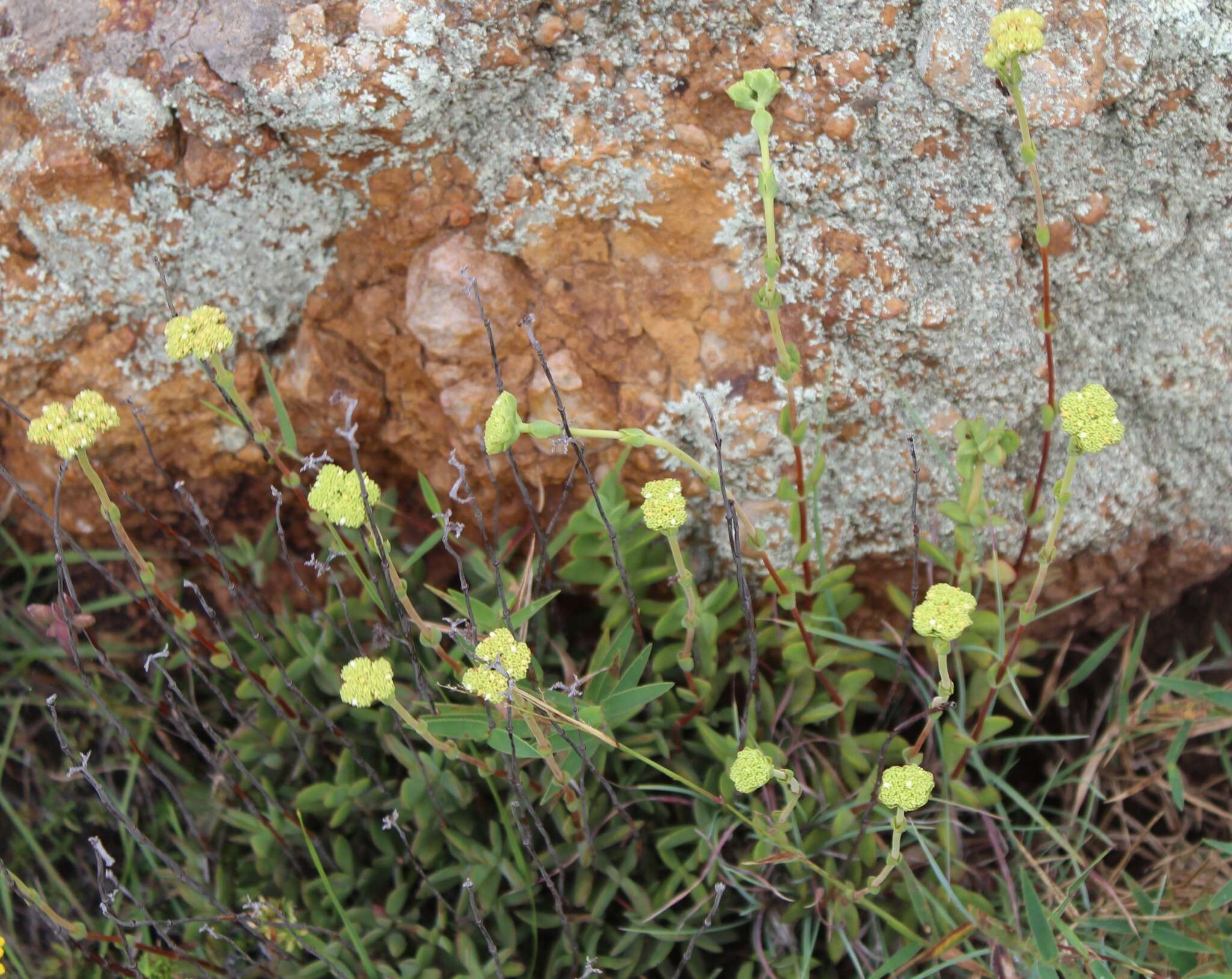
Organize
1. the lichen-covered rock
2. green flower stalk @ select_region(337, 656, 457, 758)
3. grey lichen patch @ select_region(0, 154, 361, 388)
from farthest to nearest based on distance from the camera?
1. grey lichen patch @ select_region(0, 154, 361, 388)
2. the lichen-covered rock
3. green flower stalk @ select_region(337, 656, 457, 758)

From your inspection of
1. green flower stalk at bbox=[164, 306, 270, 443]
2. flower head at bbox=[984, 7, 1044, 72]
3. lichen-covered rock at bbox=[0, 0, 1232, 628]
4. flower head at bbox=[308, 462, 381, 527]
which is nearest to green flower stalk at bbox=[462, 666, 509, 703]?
flower head at bbox=[308, 462, 381, 527]

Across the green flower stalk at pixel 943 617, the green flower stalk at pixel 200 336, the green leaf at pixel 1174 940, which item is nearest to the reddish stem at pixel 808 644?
the green flower stalk at pixel 943 617

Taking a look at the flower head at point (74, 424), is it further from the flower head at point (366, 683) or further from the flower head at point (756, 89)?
the flower head at point (756, 89)

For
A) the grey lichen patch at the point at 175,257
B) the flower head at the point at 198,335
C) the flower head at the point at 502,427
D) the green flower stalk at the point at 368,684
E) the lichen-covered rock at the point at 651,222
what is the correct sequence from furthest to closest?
the grey lichen patch at the point at 175,257 → the lichen-covered rock at the point at 651,222 → the flower head at the point at 198,335 → the green flower stalk at the point at 368,684 → the flower head at the point at 502,427

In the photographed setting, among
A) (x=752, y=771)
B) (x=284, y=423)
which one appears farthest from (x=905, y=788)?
(x=284, y=423)

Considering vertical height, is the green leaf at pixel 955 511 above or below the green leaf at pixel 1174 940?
above

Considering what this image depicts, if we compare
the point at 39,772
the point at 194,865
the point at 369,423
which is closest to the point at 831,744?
the point at 369,423

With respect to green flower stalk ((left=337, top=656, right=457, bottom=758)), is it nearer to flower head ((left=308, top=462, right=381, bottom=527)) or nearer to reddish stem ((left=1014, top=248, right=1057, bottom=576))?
flower head ((left=308, top=462, right=381, bottom=527))
